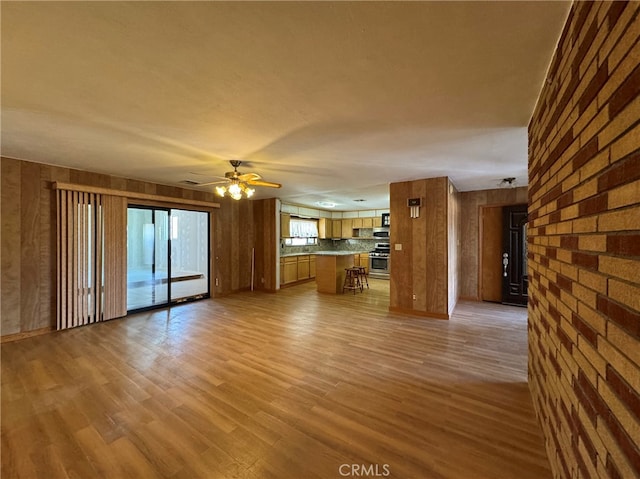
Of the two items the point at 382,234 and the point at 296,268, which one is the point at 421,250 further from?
the point at 382,234

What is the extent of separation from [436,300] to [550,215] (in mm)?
3104

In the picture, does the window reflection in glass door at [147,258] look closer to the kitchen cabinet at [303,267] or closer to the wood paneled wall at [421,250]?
the kitchen cabinet at [303,267]

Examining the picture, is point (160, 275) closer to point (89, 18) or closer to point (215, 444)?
point (215, 444)

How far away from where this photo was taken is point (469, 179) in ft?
15.1

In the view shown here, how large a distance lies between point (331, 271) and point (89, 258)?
4659 mm

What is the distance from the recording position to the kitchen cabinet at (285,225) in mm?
7434

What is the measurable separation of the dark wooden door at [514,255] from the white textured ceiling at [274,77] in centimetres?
285

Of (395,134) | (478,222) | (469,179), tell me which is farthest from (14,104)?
(478,222)

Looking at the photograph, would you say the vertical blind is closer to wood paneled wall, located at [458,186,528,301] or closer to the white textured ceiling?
the white textured ceiling

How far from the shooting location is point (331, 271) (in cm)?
652

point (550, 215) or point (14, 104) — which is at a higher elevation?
point (14, 104)

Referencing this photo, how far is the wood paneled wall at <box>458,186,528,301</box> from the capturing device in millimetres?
5672

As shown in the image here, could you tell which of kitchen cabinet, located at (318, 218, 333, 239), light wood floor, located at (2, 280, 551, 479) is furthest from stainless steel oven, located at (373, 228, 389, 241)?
light wood floor, located at (2, 280, 551, 479)

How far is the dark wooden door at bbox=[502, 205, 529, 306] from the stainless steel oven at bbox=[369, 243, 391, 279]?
3624 millimetres
